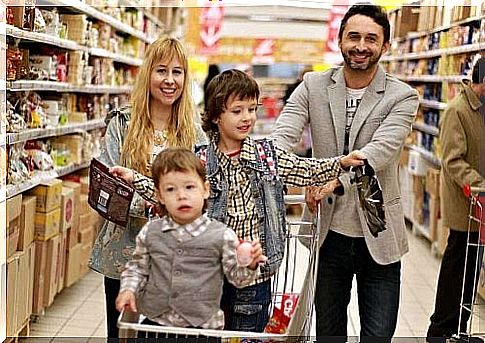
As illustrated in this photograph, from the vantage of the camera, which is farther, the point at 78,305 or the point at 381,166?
the point at 78,305

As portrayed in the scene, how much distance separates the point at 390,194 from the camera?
3.25 meters

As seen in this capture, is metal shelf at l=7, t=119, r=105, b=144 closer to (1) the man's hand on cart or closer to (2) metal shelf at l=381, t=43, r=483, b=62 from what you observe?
(1) the man's hand on cart

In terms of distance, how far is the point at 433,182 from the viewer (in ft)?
24.3

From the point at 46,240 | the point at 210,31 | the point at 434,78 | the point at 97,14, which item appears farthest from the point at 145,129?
the point at 210,31

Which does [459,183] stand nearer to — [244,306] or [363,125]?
[363,125]

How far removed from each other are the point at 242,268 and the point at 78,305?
332 centimetres

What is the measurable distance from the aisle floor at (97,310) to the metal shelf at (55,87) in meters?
1.43

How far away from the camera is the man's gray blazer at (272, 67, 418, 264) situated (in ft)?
10.4

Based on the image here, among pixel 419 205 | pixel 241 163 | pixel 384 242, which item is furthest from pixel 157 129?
pixel 419 205

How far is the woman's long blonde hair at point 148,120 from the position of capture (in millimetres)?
3055

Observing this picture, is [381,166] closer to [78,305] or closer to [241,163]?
[241,163]

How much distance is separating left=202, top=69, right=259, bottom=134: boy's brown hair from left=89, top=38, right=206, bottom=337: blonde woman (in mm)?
379

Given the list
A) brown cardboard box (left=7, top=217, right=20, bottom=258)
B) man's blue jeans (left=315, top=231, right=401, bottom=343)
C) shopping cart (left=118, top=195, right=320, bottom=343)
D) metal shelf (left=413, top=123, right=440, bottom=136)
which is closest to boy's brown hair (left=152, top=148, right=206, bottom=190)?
shopping cart (left=118, top=195, right=320, bottom=343)

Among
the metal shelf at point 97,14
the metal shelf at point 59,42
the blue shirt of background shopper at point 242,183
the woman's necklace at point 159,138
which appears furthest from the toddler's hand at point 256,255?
the metal shelf at point 97,14
